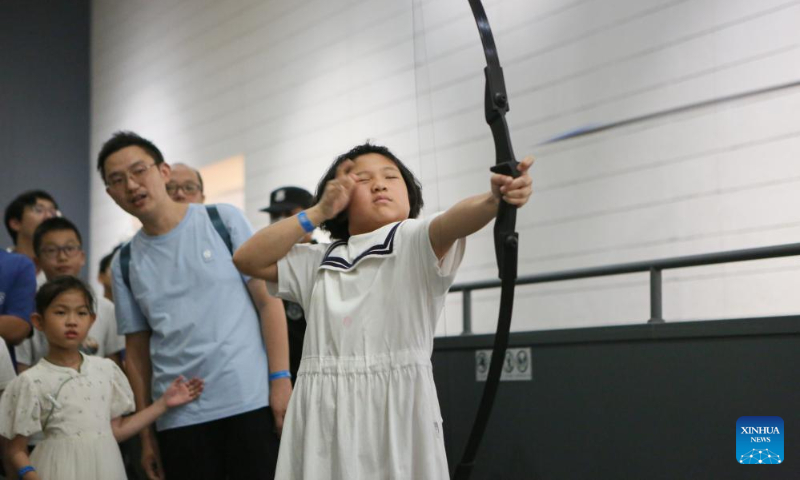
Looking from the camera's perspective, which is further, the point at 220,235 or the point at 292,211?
the point at 292,211

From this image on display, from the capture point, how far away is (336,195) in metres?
1.55

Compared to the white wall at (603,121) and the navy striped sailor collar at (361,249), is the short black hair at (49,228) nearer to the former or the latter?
the white wall at (603,121)

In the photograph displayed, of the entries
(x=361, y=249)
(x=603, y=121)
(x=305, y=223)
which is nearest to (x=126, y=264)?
(x=305, y=223)

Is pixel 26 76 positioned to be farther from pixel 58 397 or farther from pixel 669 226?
pixel 669 226

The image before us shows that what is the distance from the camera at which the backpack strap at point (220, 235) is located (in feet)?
7.23

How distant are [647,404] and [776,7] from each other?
97 centimetres

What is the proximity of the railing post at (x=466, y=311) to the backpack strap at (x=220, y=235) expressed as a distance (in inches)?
25.3

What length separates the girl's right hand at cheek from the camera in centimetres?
155

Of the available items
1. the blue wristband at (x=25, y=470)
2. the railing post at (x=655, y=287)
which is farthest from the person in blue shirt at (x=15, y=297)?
the railing post at (x=655, y=287)

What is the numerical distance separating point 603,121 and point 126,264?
3.88 ft

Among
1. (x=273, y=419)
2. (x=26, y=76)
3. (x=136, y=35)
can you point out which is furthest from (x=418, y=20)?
(x=26, y=76)

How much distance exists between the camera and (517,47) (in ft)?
6.29

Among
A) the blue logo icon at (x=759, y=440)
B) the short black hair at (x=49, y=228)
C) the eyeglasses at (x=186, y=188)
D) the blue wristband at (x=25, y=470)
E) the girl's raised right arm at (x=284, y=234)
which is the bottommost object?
the blue wristband at (x=25, y=470)

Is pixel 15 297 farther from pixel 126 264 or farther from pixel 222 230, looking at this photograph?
pixel 222 230
